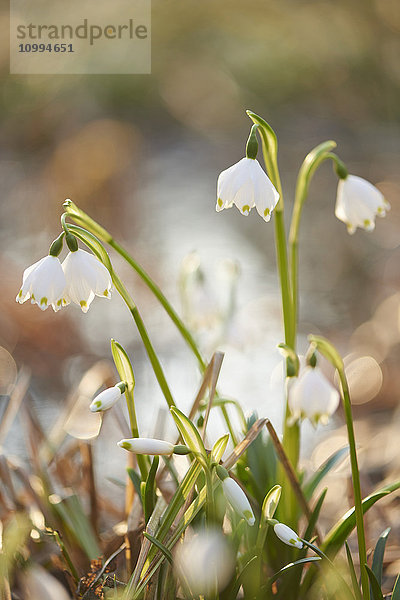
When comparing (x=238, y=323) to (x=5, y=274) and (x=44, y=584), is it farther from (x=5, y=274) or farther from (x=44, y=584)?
(x=5, y=274)

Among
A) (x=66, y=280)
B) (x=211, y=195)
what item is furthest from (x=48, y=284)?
(x=211, y=195)

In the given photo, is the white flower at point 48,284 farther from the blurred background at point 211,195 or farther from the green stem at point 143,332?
the blurred background at point 211,195

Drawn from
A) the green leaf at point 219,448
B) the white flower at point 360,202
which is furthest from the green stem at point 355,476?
the white flower at point 360,202

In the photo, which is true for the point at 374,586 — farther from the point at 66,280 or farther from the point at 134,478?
the point at 66,280

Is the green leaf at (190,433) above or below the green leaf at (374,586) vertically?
above

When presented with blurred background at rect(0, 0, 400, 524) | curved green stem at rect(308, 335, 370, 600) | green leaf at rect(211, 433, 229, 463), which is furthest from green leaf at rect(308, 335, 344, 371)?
blurred background at rect(0, 0, 400, 524)

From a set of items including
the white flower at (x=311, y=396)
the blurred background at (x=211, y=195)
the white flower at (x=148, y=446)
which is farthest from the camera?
the blurred background at (x=211, y=195)

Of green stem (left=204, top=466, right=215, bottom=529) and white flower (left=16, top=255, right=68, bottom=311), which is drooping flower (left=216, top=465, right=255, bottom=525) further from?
white flower (left=16, top=255, right=68, bottom=311)
